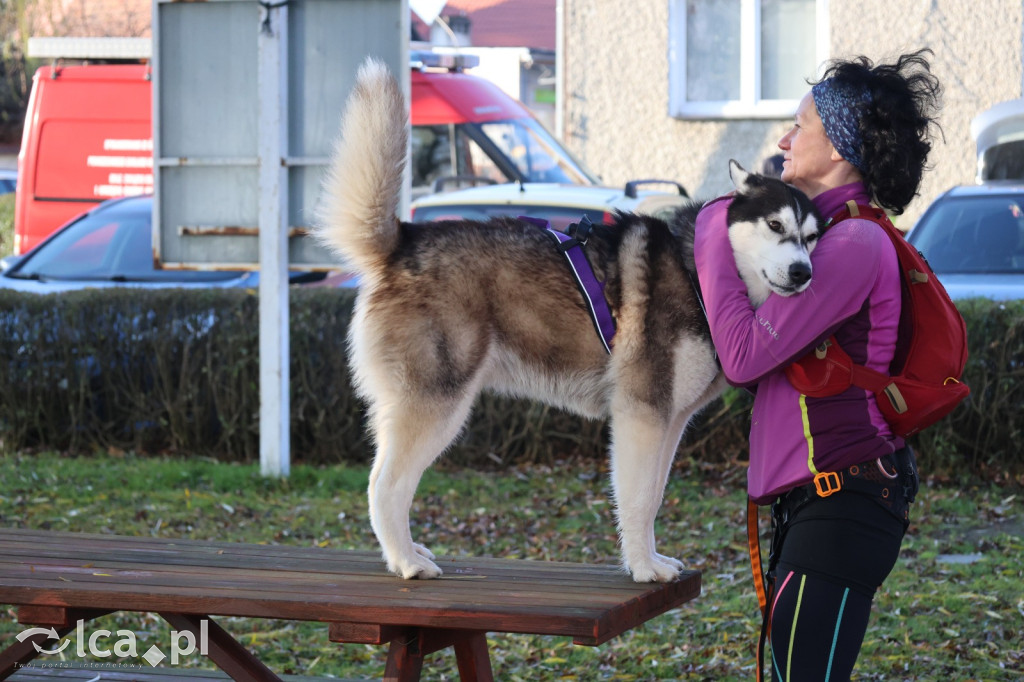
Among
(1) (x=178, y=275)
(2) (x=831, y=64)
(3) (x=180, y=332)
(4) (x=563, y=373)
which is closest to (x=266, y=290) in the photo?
(3) (x=180, y=332)

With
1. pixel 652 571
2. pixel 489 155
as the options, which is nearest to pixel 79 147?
pixel 489 155

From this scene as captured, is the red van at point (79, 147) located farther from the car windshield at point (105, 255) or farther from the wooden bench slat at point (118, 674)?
the wooden bench slat at point (118, 674)

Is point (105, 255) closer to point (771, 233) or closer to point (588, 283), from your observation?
point (588, 283)

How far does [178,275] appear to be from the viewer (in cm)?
909

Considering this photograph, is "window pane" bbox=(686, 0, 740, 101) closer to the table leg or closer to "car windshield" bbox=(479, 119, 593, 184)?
"car windshield" bbox=(479, 119, 593, 184)

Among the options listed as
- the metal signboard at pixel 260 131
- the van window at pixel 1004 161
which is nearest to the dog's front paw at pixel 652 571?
the metal signboard at pixel 260 131

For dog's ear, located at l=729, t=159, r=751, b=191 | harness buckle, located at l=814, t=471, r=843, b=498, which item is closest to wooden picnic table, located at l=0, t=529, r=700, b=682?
harness buckle, located at l=814, t=471, r=843, b=498

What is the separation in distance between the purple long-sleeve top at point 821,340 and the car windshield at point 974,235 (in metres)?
5.42

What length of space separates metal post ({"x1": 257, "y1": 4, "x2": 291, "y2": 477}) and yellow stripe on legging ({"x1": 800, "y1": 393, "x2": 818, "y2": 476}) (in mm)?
4813

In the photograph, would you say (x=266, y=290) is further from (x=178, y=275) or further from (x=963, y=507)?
(x=963, y=507)

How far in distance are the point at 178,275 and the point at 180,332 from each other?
5.07 ft

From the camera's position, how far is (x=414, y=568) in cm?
324

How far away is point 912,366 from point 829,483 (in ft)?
1.09

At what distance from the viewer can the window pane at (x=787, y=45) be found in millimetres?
15070
